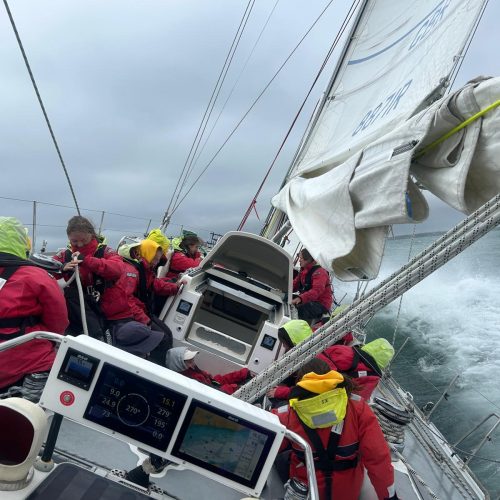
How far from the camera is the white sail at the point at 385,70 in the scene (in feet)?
8.33

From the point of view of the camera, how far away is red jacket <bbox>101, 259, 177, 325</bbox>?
3.36 meters

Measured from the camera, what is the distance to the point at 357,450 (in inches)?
79.6

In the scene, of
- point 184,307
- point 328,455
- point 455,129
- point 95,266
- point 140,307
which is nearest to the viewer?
point 455,129

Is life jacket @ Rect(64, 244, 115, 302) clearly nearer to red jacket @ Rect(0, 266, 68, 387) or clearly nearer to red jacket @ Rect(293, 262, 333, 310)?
red jacket @ Rect(0, 266, 68, 387)

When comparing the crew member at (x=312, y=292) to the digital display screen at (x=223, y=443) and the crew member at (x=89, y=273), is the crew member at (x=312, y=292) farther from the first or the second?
the digital display screen at (x=223, y=443)

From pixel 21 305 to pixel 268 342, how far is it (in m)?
2.53

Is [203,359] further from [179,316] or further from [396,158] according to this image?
[396,158]

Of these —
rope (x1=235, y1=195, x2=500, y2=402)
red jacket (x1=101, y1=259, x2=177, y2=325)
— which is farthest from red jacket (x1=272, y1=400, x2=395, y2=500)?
red jacket (x1=101, y1=259, x2=177, y2=325)

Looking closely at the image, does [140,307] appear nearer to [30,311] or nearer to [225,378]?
[225,378]

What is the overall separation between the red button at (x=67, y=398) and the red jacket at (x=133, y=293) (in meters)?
1.90

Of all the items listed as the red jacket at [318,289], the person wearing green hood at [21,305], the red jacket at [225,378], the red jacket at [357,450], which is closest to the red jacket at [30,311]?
the person wearing green hood at [21,305]

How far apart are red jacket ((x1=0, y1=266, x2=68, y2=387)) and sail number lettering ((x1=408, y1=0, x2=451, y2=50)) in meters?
3.00

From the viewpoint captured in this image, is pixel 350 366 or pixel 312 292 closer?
pixel 350 366

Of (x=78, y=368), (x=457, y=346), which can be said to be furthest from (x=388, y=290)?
(x=457, y=346)
